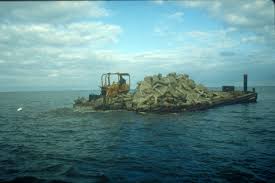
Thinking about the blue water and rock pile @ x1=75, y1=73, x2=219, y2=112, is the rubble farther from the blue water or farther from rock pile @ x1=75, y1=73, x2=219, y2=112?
the blue water

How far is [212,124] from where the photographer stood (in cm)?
3328

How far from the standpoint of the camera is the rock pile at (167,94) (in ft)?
147

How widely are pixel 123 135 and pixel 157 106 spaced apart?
18.1 meters

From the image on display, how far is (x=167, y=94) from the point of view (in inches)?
1768

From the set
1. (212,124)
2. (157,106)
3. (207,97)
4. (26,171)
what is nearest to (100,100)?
(157,106)

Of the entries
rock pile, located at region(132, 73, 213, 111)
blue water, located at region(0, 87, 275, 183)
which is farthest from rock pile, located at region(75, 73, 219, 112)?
blue water, located at region(0, 87, 275, 183)

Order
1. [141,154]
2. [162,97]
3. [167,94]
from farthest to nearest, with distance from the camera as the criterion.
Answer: [162,97] < [167,94] < [141,154]

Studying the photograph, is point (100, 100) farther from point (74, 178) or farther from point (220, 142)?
point (74, 178)

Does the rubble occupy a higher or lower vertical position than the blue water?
higher

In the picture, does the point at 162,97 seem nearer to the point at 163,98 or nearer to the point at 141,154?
the point at 163,98

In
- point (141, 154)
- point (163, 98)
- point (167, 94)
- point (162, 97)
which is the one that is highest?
point (167, 94)

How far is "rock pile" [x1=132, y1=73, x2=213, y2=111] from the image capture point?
44719 millimetres

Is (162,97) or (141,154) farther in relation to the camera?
(162,97)

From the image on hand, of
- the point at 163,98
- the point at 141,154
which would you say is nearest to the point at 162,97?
the point at 163,98
